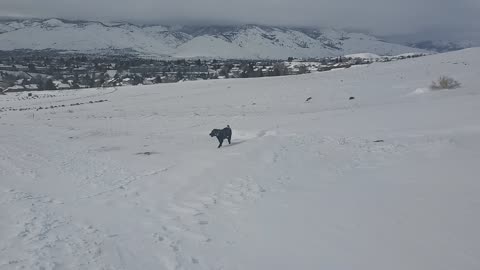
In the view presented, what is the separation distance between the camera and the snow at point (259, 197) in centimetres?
741

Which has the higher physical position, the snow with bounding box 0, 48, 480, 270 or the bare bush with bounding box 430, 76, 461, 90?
the bare bush with bounding box 430, 76, 461, 90

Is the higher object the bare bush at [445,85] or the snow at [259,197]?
the bare bush at [445,85]

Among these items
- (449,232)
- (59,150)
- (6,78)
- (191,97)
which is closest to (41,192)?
(59,150)

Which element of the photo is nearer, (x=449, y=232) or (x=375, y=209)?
(x=449, y=232)

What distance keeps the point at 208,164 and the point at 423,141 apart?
29.5 ft

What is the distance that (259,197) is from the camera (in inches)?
428

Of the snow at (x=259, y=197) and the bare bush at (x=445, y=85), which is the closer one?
the snow at (x=259, y=197)

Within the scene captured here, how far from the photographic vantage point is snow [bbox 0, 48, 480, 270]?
24.3 feet

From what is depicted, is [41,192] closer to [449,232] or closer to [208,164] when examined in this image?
[208,164]

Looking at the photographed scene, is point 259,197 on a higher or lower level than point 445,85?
lower

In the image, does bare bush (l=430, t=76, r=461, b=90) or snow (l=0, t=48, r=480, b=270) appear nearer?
snow (l=0, t=48, r=480, b=270)

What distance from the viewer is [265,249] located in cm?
773

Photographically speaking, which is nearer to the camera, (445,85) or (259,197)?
(259,197)

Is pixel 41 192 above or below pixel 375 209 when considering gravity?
below
